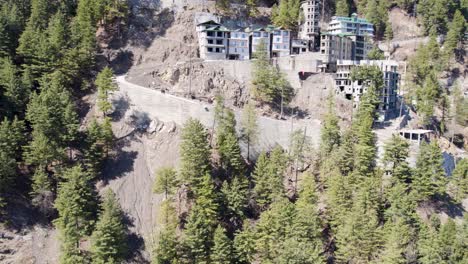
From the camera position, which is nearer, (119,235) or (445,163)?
(119,235)

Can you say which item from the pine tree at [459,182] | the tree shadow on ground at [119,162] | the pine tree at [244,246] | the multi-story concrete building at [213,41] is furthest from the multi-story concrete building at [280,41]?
the pine tree at [244,246]

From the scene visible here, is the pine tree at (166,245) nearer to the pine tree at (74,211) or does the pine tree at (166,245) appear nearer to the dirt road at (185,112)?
the pine tree at (74,211)

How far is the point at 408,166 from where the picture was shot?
73.8 metres

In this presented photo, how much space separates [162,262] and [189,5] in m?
58.0

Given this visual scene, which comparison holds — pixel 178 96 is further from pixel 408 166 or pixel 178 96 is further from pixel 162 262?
pixel 408 166

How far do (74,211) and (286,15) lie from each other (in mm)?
62043

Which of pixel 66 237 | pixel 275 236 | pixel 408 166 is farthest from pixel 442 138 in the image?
pixel 66 237

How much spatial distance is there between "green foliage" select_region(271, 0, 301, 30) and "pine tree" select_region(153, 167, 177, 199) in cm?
4794

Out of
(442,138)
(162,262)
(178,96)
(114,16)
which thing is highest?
(114,16)

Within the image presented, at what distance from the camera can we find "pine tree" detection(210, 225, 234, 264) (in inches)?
2453

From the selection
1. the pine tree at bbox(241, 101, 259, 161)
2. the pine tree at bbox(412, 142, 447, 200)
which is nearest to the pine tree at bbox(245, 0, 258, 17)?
the pine tree at bbox(241, 101, 259, 161)

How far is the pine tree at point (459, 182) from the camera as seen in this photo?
75.8 metres

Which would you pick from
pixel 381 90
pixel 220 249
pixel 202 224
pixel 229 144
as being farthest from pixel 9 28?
pixel 381 90

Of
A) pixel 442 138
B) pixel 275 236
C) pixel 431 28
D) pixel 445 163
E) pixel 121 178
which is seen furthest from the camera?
pixel 431 28
